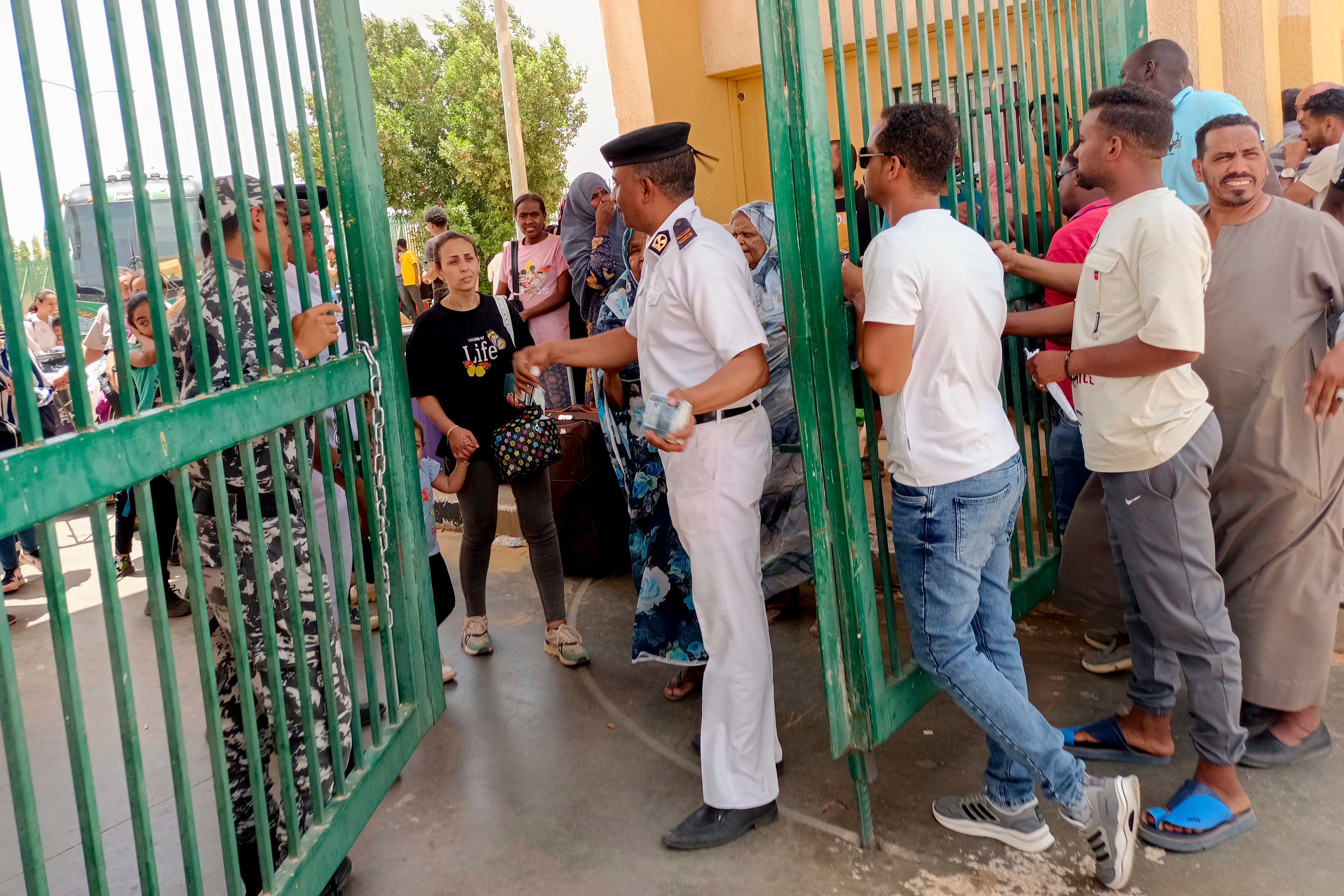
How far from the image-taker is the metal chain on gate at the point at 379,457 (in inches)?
103

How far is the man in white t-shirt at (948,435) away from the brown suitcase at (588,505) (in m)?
2.52

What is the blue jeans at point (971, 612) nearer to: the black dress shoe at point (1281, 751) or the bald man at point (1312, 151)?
the black dress shoe at point (1281, 751)

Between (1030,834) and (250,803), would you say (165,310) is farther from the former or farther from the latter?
(1030,834)

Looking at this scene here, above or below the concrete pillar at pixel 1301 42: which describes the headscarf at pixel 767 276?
below

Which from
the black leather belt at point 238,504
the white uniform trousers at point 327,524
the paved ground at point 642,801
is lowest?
the paved ground at point 642,801

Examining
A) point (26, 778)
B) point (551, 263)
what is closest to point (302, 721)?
point (26, 778)

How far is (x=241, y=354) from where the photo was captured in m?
2.20

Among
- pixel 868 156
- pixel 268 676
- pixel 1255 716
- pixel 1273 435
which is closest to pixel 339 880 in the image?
pixel 268 676

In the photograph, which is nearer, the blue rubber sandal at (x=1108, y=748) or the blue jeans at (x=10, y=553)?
the blue rubber sandal at (x=1108, y=748)

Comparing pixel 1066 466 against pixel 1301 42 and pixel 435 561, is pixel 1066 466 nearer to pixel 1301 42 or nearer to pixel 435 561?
pixel 435 561

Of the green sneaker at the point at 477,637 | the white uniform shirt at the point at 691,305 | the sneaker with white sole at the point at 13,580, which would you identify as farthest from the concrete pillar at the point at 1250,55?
the sneaker with white sole at the point at 13,580

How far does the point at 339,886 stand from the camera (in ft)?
8.47

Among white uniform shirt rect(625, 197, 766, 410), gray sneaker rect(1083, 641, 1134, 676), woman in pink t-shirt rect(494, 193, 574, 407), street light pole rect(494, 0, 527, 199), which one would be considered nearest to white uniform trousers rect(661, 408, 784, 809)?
white uniform shirt rect(625, 197, 766, 410)

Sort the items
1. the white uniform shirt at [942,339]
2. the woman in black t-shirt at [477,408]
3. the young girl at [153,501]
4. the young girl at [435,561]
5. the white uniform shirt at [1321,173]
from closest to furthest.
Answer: the white uniform shirt at [942,339], the young girl at [435,561], the woman in black t-shirt at [477,408], the young girl at [153,501], the white uniform shirt at [1321,173]
